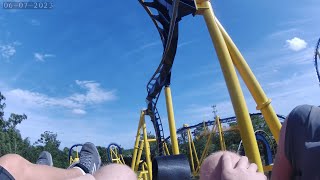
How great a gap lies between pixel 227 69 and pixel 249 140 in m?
0.89

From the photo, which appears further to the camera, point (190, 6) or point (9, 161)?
point (190, 6)

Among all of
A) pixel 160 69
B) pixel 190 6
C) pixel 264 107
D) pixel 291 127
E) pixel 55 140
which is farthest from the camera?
pixel 55 140

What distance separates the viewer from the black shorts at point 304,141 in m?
0.69

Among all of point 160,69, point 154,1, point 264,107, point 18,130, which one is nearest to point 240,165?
point 264,107

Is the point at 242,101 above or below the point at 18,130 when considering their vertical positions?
below

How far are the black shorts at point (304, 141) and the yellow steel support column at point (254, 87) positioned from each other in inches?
150

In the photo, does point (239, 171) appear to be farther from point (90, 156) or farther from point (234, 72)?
point (234, 72)

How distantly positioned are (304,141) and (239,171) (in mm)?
376

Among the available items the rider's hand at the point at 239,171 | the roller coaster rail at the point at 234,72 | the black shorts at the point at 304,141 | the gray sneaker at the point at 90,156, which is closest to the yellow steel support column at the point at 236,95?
the roller coaster rail at the point at 234,72

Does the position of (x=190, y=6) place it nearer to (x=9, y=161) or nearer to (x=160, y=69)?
(x=160, y=69)

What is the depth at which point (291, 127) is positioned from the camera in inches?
31.1

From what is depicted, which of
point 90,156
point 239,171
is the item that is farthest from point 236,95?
point 239,171

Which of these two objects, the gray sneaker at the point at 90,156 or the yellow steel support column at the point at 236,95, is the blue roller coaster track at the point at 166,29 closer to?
the yellow steel support column at the point at 236,95

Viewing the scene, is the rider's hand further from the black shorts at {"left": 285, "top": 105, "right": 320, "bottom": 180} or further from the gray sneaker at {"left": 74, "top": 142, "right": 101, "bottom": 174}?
the gray sneaker at {"left": 74, "top": 142, "right": 101, "bottom": 174}
